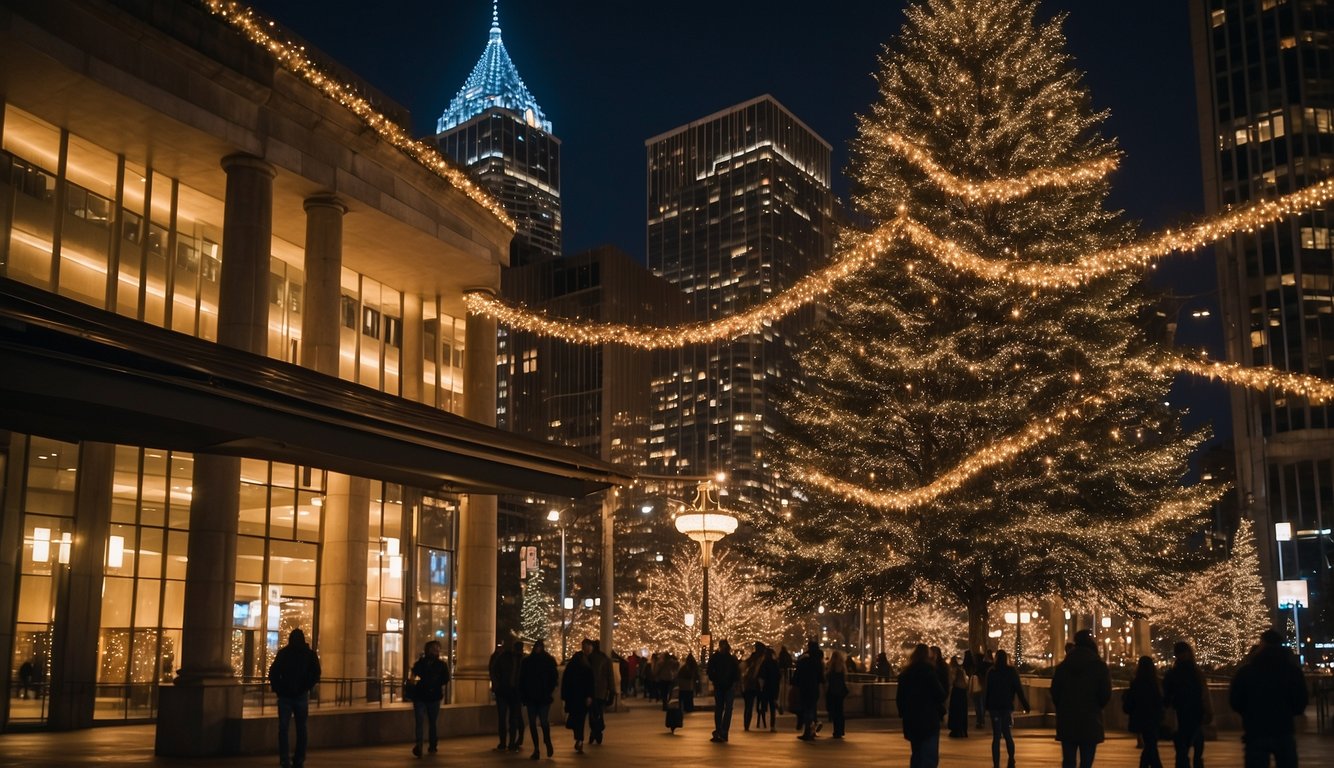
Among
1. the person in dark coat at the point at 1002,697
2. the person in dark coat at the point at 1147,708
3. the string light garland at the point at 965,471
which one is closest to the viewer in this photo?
the person in dark coat at the point at 1147,708

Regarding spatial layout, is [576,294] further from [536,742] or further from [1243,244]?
[536,742]

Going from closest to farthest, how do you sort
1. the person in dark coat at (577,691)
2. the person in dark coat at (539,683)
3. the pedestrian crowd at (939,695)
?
the pedestrian crowd at (939,695) < the person in dark coat at (539,683) < the person in dark coat at (577,691)

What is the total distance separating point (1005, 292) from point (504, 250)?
42.5 ft

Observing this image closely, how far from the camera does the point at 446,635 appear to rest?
39062 mm

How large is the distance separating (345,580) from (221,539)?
709 cm

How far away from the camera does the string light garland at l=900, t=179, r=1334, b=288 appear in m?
18.8

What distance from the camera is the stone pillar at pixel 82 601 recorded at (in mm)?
24812

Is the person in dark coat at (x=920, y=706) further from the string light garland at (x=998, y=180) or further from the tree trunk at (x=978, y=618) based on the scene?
Result: the tree trunk at (x=978, y=618)

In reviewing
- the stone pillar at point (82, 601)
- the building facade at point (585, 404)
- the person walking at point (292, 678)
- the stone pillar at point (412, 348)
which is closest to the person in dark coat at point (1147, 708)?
the person walking at point (292, 678)

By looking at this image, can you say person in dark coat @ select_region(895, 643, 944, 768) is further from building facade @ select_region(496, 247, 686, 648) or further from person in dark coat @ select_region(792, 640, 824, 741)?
building facade @ select_region(496, 247, 686, 648)

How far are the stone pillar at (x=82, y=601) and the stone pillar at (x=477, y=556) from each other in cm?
865

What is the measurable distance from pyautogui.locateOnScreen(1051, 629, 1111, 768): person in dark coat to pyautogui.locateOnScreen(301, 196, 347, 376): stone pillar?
16218 mm

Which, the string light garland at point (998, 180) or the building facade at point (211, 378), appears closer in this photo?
the building facade at point (211, 378)

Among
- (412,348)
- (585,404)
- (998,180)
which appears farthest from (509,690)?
(585,404)
